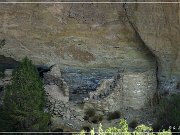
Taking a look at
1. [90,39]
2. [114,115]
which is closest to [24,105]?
[114,115]

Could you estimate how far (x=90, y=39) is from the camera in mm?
19562

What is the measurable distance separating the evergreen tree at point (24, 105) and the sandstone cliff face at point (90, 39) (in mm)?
2429

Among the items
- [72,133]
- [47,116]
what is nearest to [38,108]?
[47,116]

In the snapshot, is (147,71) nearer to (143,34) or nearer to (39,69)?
(143,34)

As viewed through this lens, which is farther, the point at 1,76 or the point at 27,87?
the point at 1,76

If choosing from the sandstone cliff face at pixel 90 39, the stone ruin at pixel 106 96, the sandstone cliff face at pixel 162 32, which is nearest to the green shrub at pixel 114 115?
the stone ruin at pixel 106 96

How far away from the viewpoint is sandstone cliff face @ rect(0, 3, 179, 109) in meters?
19.1

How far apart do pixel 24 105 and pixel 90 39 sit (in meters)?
4.14

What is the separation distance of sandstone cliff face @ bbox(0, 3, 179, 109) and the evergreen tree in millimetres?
2429

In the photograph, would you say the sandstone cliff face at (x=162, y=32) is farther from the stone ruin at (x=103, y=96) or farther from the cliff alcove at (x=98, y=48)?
the stone ruin at (x=103, y=96)

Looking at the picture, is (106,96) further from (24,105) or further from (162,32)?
(24,105)

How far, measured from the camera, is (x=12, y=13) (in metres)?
19.3

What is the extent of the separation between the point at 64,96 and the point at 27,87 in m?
2.23

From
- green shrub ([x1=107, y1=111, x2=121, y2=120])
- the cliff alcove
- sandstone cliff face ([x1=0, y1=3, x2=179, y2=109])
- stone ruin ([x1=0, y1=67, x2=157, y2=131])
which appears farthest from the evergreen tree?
green shrub ([x1=107, y1=111, x2=121, y2=120])
